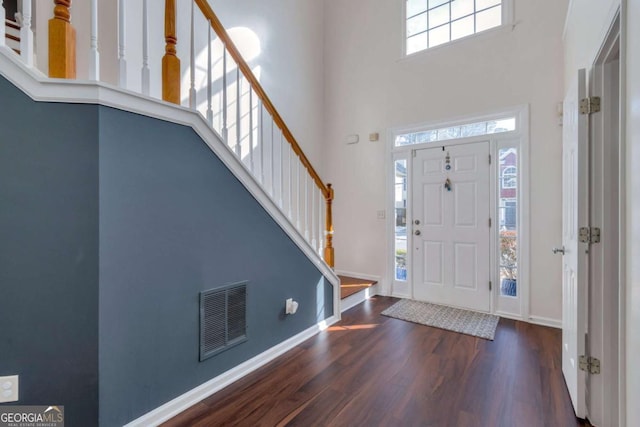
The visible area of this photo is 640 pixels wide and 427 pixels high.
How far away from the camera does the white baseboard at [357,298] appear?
355 cm

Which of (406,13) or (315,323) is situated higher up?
(406,13)

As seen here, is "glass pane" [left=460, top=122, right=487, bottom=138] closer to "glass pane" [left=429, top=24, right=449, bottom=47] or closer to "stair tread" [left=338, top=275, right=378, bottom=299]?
"glass pane" [left=429, top=24, right=449, bottom=47]

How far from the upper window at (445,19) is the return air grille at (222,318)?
11.8 ft

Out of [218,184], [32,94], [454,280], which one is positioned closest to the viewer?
[32,94]

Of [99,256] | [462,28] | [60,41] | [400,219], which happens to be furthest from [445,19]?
[99,256]

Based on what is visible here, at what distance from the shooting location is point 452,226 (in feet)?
11.9

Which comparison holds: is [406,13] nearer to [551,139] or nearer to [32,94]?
[551,139]

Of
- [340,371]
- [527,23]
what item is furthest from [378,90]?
[340,371]

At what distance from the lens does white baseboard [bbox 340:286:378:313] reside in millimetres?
3554

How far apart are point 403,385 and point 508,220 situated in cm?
221

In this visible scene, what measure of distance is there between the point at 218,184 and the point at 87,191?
71 cm

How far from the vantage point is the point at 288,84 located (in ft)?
13.5

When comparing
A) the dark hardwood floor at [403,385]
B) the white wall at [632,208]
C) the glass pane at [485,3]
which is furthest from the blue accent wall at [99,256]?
the glass pane at [485,3]

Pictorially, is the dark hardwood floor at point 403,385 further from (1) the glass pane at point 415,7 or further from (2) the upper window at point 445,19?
(1) the glass pane at point 415,7
